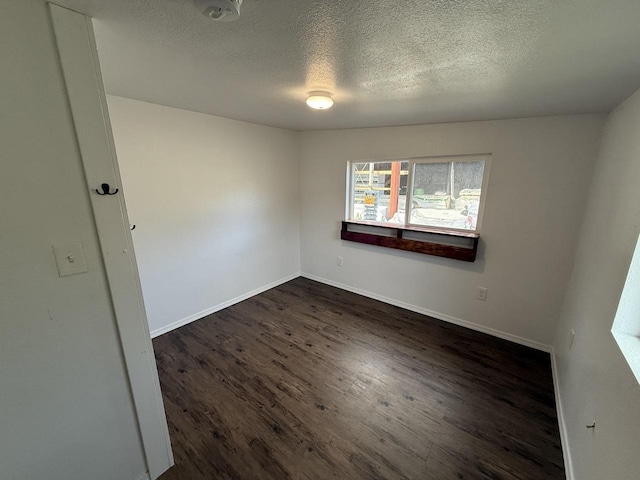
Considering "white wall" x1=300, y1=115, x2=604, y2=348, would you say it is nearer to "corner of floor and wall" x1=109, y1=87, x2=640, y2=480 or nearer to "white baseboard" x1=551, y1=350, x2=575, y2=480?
"corner of floor and wall" x1=109, y1=87, x2=640, y2=480

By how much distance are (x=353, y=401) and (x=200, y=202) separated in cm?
231

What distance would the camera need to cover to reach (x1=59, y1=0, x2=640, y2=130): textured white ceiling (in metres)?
0.87

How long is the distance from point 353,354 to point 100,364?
180cm

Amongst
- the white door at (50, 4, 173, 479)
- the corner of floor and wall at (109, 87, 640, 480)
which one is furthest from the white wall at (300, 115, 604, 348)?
the white door at (50, 4, 173, 479)

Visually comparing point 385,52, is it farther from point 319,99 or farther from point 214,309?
point 214,309

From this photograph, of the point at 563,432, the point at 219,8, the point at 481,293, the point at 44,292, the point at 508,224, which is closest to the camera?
the point at 219,8

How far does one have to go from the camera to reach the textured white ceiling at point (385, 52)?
865mm

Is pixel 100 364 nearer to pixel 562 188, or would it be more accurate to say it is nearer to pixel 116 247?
pixel 116 247

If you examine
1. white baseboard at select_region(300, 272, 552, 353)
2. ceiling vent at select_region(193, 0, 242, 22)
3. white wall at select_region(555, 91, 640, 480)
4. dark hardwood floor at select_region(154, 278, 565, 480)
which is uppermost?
ceiling vent at select_region(193, 0, 242, 22)

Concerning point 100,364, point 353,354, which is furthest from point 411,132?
point 100,364

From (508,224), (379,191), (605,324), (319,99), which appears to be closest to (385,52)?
(319,99)

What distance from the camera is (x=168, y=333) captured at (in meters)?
2.60

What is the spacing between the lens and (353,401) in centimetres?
183

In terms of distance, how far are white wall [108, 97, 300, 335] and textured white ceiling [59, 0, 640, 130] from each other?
46cm
